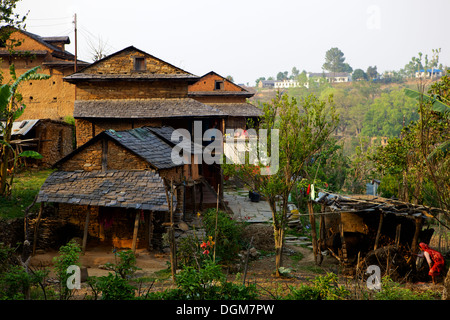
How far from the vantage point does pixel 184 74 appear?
20.8m

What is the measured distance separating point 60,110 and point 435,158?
25.3 m

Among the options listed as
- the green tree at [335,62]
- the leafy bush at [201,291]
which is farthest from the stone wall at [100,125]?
the green tree at [335,62]

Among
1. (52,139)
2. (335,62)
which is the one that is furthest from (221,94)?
(335,62)

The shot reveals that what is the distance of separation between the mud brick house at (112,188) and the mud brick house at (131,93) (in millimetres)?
5258

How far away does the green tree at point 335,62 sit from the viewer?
145 meters

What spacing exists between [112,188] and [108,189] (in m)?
0.14

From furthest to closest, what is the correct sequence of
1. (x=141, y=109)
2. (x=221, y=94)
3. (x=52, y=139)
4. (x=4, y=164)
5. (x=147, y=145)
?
(x=221, y=94), (x=52, y=139), (x=141, y=109), (x=147, y=145), (x=4, y=164)

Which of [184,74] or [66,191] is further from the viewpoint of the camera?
[184,74]

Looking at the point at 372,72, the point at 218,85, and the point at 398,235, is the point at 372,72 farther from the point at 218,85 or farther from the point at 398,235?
the point at 398,235

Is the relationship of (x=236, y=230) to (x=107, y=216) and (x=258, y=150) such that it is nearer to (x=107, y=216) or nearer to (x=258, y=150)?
(x=258, y=150)

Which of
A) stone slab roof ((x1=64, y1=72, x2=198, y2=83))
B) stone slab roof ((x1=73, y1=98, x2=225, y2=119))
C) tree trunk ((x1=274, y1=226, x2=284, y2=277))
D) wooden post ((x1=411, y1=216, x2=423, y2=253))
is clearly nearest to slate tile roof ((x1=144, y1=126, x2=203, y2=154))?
stone slab roof ((x1=73, y1=98, x2=225, y2=119))

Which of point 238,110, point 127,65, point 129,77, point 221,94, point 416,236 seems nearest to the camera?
point 416,236

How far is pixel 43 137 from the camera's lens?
22.2m
